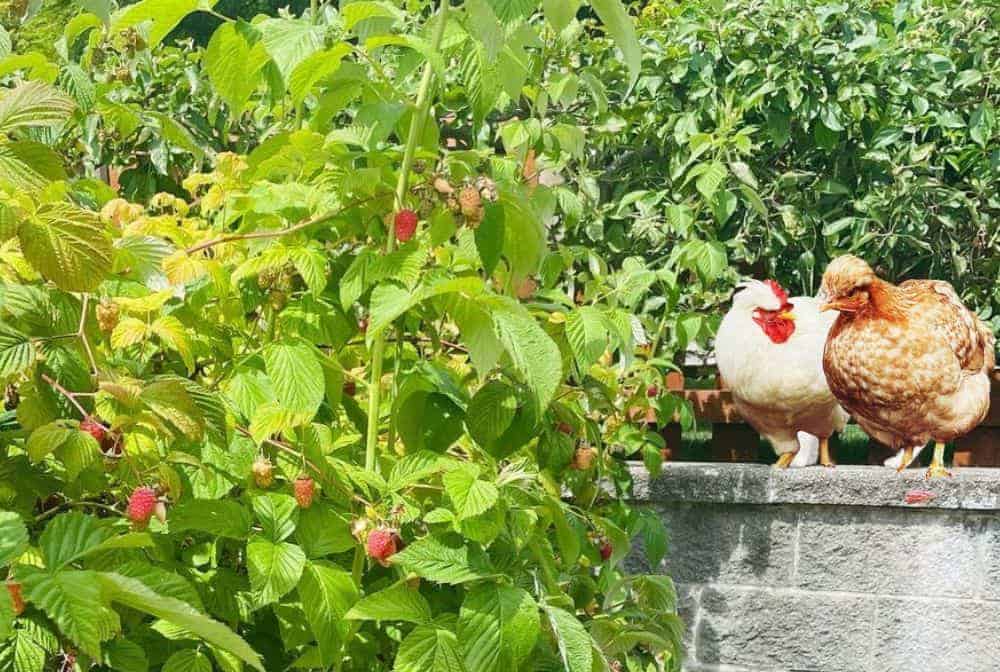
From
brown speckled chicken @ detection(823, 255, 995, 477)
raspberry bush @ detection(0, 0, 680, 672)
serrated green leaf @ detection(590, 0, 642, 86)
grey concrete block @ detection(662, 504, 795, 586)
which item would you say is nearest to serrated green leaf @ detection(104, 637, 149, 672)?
raspberry bush @ detection(0, 0, 680, 672)

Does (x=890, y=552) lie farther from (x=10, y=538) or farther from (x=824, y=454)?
(x=10, y=538)

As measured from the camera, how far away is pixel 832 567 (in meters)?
2.97

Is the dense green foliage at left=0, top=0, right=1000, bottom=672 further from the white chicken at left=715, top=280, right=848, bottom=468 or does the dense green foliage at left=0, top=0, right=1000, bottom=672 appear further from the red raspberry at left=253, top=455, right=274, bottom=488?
the white chicken at left=715, top=280, right=848, bottom=468

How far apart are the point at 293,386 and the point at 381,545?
193 mm

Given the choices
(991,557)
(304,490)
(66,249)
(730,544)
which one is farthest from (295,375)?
(991,557)

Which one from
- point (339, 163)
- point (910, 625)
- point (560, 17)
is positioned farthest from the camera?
point (910, 625)

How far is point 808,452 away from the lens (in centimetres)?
315

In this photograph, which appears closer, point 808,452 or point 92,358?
point 92,358

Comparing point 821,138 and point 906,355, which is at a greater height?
point 821,138

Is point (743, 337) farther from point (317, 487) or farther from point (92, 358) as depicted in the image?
point (92, 358)

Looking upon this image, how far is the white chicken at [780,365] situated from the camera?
9.74 feet

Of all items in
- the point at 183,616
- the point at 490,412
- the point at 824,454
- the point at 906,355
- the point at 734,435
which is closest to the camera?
the point at 183,616

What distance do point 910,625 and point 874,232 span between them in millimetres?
1080

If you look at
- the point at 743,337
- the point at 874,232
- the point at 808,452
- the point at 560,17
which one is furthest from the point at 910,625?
the point at 560,17
